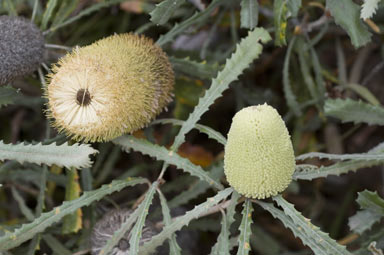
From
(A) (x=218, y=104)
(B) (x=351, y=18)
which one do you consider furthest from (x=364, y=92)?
(A) (x=218, y=104)

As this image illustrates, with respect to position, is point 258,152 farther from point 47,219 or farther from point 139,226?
point 47,219

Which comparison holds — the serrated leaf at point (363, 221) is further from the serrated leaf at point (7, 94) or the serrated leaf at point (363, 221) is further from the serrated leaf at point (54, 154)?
the serrated leaf at point (7, 94)

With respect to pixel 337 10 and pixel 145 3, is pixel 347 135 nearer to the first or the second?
pixel 337 10

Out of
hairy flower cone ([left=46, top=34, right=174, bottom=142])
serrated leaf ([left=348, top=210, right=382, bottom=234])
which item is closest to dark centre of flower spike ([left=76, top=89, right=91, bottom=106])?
hairy flower cone ([left=46, top=34, right=174, bottom=142])

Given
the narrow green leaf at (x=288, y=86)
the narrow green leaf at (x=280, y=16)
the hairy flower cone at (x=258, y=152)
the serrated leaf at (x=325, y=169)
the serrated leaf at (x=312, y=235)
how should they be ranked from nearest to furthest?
the hairy flower cone at (x=258, y=152)
the serrated leaf at (x=312, y=235)
the serrated leaf at (x=325, y=169)
the narrow green leaf at (x=280, y=16)
the narrow green leaf at (x=288, y=86)

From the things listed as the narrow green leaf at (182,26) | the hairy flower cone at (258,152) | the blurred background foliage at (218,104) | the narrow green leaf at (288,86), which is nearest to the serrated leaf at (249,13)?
the blurred background foliage at (218,104)
